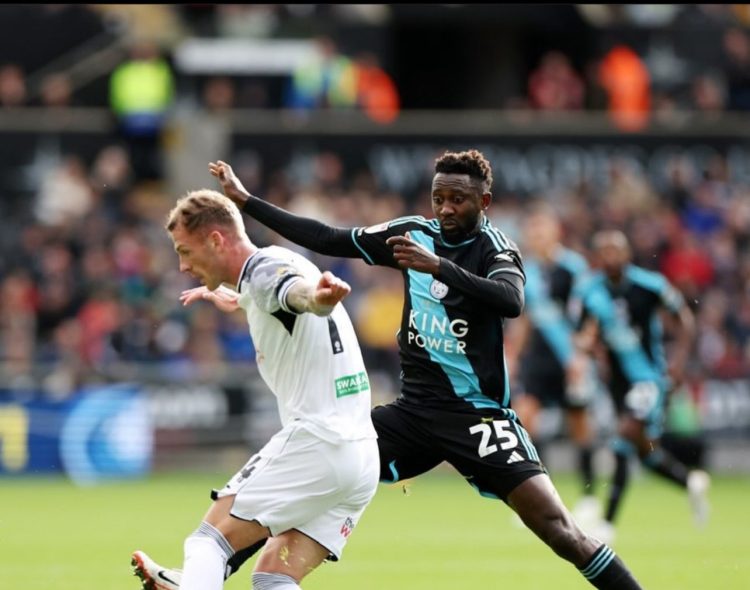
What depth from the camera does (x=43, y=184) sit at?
2206 cm

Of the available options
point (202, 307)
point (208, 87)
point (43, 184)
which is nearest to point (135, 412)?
point (202, 307)

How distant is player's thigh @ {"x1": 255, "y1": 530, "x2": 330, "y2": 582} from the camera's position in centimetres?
706

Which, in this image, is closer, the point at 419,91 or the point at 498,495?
the point at 498,495

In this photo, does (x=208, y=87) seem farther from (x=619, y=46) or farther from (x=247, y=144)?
(x=619, y=46)

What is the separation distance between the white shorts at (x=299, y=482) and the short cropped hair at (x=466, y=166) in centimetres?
175

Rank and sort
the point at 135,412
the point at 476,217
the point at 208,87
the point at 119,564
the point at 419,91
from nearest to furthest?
the point at 476,217 → the point at 119,564 → the point at 135,412 → the point at 208,87 → the point at 419,91

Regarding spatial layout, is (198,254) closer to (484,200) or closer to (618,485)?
(484,200)

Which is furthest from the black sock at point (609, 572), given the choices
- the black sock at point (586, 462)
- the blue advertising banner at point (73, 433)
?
the blue advertising banner at point (73, 433)

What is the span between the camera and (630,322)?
1371cm

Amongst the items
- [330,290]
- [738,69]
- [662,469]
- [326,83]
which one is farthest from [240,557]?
[738,69]

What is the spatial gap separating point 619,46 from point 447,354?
17.4 m

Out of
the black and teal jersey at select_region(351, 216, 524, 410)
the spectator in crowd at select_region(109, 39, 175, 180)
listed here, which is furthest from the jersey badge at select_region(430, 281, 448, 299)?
the spectator in crowd at select_region(109, 39, 175, 180)

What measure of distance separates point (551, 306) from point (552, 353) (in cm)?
73

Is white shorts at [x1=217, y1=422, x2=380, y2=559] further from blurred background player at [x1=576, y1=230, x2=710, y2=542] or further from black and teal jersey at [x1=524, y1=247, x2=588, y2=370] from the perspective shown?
black and teal jersey at [x1=524, y1=247, x2=588, y2=370]
